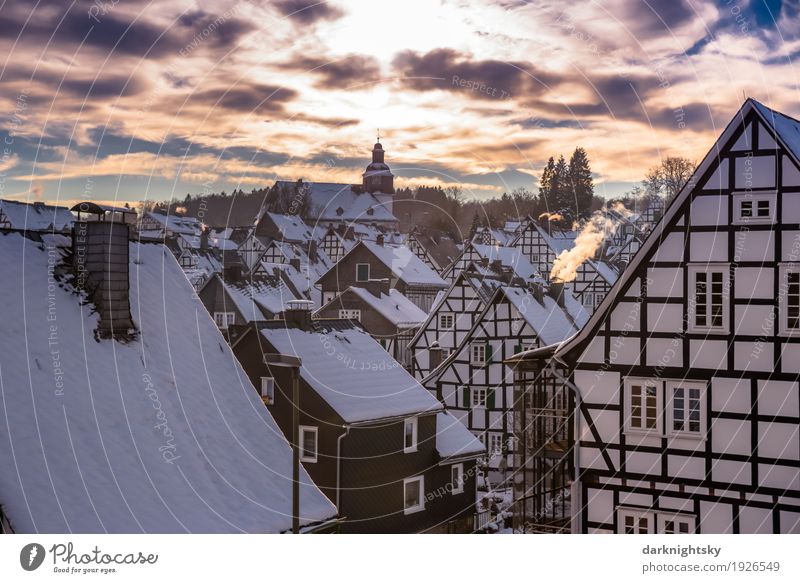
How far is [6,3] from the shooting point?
7.98 m

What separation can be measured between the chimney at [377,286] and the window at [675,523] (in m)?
8.76

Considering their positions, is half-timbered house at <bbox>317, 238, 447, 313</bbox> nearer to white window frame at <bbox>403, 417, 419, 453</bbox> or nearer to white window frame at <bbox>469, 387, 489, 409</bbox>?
white window frame at <bbox>469, 387, 489, 409</bbox>

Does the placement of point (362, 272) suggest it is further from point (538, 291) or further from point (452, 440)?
point (452, 440)

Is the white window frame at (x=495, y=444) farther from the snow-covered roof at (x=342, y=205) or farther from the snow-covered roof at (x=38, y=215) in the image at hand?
the snow-covered roof at (x=38, y=215)

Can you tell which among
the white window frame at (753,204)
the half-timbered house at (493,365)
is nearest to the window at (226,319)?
the half-timbered house at (493,365)

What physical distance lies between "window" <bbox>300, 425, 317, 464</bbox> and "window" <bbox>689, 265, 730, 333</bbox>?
435 centimetres

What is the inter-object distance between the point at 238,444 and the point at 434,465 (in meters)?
3.78

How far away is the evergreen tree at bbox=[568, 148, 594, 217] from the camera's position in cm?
1017

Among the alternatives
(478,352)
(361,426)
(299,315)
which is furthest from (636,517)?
(478,352)

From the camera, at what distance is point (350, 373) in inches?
428

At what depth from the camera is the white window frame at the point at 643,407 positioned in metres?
8.55

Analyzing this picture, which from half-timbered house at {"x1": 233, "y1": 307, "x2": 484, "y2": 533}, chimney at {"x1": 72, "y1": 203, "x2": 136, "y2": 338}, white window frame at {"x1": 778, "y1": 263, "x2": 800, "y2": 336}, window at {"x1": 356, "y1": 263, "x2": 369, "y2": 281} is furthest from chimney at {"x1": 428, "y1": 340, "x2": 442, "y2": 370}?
white window frame at {"x1": 778, "y1": 263, "x2": 800, "y2": 336}

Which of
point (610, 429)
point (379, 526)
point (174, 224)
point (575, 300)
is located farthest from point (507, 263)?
point (610, 429)

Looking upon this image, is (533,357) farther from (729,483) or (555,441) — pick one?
(729,483)
